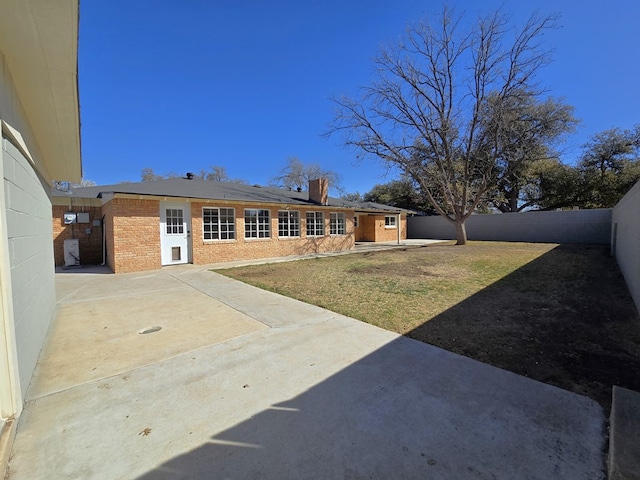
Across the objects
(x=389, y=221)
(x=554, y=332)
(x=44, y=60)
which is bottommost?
(x=554, y=332)

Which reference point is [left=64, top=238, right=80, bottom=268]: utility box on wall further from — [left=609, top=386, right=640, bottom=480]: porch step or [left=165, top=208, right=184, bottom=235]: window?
[left=609, top=386, right=640, bottom=480]: porch step

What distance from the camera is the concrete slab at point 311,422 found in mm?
1896

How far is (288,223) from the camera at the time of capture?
1515cm

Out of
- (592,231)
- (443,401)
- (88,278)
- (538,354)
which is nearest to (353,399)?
(443,401)

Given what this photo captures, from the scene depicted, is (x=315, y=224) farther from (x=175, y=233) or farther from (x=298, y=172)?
(x=298, y=172)

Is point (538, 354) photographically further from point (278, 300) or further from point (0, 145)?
point (0, 145)

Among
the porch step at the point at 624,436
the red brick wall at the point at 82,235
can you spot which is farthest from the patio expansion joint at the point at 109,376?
the red brick wall at the point at 82,235

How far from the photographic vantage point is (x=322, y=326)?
15.1 feet

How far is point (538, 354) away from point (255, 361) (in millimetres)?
3435

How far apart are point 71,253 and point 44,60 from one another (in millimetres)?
11588

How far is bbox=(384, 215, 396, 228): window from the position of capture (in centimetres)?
2425

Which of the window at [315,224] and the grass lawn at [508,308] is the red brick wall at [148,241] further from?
the grass lawn at [508,308]

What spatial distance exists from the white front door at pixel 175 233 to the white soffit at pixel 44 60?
6.21 m

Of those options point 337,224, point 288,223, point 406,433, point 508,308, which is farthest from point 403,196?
point 406,433
